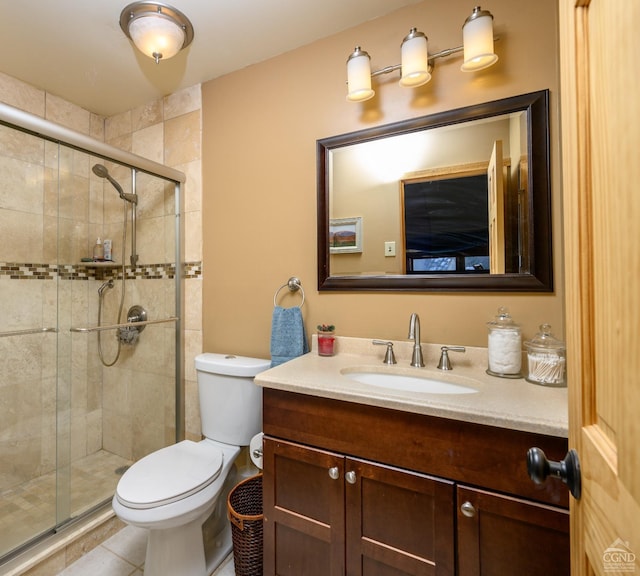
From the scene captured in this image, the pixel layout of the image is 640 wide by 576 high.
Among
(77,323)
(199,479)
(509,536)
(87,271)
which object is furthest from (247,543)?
(87,271)

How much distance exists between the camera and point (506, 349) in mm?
1115

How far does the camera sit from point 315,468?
1.05m

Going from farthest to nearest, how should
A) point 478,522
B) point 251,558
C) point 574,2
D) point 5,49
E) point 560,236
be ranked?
1. point 5,49
2. point 251,558
3. point 560,236
4. point 478,522
5. point 574,2

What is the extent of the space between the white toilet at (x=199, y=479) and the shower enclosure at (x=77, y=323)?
52cm

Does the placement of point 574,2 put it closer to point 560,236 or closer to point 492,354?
point 560,236

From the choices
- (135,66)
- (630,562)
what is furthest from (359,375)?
(135,66)

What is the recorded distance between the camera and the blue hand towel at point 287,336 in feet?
4.96

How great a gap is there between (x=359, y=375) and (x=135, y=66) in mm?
1980

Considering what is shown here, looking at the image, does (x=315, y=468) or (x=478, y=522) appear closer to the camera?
(x=478, y=522)

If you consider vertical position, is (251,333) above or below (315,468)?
above

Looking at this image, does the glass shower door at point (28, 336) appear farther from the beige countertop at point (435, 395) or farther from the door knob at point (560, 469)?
the door knob at point (560, 469)

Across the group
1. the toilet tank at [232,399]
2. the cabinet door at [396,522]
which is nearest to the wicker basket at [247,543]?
the toilet tank at [232,399]

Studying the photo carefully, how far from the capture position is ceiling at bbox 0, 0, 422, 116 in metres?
1.38

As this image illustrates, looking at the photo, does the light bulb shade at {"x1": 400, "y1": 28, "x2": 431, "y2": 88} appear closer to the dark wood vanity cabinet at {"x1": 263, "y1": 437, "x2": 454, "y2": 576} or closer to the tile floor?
the dark wood vanity cabinet at {"x1": 263, "y1": 437, "x2": 454, "y2": 576}
